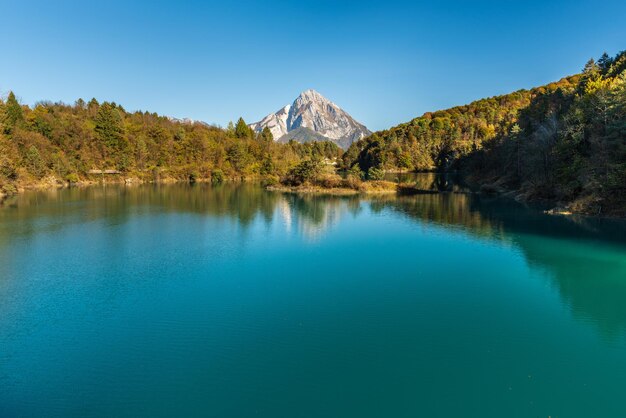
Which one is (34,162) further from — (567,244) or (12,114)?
(567,244)

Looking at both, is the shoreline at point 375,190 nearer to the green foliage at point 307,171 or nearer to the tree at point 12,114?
the green foliage at point 307,171

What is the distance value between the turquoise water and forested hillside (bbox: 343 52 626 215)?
10.3 m

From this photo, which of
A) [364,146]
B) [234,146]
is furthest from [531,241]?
[364,146]

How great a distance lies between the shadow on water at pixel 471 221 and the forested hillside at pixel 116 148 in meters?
21.2

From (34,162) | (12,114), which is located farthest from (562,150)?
(12,114)

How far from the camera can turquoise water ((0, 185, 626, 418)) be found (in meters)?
9.63

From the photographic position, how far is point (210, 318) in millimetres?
14461

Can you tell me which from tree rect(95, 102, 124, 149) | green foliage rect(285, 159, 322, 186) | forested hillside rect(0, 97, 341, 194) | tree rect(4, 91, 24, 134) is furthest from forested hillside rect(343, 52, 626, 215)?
tree rect(4, 91, 24, 134)

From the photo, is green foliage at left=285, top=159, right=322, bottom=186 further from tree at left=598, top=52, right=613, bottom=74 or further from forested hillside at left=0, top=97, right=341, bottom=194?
tree at left=598, top=52, right=613, bottom=74

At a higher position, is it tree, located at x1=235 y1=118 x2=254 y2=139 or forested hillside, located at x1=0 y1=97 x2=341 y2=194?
tree, located at x1=235 y1=118 x2=254 y2=139

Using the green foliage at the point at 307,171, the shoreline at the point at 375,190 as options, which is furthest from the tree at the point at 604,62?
the green foliage at the point at 307,171

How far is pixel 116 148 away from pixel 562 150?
9789cm

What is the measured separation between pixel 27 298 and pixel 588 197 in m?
47.1

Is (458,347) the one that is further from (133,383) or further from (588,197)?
(588,197)
